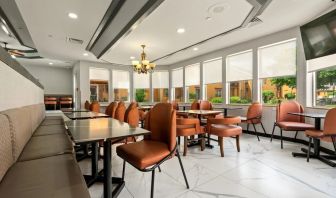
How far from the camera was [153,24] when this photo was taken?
421cm

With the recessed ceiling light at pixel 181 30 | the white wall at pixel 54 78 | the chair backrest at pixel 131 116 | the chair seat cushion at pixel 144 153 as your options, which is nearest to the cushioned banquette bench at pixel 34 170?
the chair seat cushion at pixel 144 153

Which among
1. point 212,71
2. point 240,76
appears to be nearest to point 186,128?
point 240,76

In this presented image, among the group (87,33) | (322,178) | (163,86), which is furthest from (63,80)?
(322,178)

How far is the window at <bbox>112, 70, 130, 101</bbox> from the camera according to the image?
29.8 ft

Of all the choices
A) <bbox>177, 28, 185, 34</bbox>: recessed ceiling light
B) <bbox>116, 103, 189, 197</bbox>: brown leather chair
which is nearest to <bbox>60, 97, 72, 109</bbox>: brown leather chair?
<bbox>177, 28, 185, 34</bbox>: recessed ceiling light

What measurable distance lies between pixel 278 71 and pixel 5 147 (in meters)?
5.75

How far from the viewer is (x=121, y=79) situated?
9227 mm

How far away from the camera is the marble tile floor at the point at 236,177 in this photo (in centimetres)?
206

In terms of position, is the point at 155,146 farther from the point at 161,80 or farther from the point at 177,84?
the point at 161,80

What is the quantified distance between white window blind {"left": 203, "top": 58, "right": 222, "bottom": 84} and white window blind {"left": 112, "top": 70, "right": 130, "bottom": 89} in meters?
4.17

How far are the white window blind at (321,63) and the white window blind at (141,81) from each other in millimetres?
7030

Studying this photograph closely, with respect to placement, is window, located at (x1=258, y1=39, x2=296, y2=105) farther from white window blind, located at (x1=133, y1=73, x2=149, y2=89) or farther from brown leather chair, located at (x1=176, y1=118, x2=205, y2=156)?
white window blind, located at (x1=133, y1=73, x2=149, y2=89)

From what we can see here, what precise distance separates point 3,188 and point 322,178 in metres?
3.46

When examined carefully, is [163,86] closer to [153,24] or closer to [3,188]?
[153,24]
